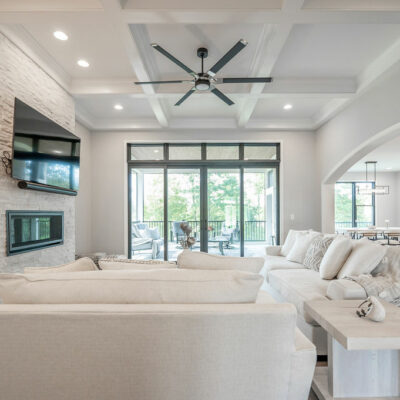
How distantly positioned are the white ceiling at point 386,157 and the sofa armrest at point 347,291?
5.03 meters

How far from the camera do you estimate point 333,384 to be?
1540 millimetres

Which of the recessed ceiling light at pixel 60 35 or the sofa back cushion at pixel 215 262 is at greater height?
the recessed ceiling light at pixel 60 35

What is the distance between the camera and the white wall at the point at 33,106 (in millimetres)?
2688

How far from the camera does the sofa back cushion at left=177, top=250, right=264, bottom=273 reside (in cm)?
157

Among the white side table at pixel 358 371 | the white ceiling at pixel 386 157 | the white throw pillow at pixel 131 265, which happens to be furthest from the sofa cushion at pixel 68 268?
the white ceiling at pixel 386 157

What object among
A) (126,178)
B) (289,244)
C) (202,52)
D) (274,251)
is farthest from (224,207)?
(202,52)

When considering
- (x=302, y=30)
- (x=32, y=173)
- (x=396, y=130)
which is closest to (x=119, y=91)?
(x=32, y=173)

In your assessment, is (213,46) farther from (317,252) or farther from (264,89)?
(317,252)

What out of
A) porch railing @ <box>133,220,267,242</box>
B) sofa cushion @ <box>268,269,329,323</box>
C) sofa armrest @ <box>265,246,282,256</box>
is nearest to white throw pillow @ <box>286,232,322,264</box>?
sofa cushion @ <box>268,269,329,323</box>

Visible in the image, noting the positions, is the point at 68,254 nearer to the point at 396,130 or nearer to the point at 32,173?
the point at 32,173

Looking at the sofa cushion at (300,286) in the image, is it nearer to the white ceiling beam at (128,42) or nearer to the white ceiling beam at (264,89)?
the white ceiling beam at (264,89)

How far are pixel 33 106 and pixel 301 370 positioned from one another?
3.68 meters

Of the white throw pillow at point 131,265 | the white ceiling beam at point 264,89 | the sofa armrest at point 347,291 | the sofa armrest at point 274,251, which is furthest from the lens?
the sofa armrest at point 274,251

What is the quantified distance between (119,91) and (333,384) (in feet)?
13.4
